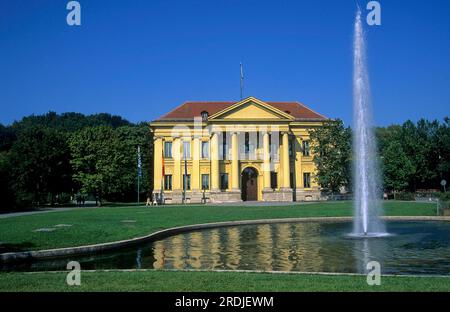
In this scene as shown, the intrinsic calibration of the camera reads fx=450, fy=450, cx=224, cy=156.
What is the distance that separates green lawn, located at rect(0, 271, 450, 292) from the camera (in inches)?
385

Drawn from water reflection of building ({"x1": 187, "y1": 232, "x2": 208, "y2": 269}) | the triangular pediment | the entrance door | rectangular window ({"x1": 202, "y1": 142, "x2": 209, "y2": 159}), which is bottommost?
water reflection of building ({"x1": 187, "y1": 232, "x2": 208, "y2": 269})

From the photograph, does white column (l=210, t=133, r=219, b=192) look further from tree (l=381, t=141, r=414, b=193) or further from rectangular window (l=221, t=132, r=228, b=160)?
tree (l=381, t=141, r=414, b=193)

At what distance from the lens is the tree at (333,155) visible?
6481cm

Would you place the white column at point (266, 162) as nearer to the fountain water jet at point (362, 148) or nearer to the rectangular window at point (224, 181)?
the rectangular window at point (224, 181)

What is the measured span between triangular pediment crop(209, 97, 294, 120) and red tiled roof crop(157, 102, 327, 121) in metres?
5.79

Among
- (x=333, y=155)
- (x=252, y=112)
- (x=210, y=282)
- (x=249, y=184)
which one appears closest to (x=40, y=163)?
(x=249, y=184)

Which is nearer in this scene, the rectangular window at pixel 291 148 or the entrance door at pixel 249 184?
the entrance door at pixel 249 184

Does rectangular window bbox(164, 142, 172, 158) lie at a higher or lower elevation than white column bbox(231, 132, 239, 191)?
higher

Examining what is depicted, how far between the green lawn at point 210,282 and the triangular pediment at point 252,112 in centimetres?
5455

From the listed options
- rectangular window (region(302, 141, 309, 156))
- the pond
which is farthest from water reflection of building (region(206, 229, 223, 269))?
rectangular window (region(302, 141, 309, 156))

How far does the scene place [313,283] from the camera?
10.3 metres

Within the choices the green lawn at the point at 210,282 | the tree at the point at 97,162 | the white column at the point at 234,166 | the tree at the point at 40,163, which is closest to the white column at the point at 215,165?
the white column at the point at 234,166

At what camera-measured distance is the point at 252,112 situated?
66062 millimetres

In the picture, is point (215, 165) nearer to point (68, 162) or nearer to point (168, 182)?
point (168, 182)
